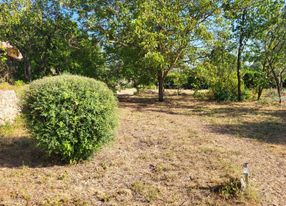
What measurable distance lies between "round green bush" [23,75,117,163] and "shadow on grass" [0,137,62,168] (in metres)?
0.40

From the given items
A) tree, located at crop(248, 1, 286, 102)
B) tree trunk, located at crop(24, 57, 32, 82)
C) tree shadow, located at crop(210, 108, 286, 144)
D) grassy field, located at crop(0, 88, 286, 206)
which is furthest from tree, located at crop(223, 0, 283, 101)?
tree trunk, located at crop(24, 57, 32, 82)

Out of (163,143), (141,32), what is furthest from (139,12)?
(163,143)

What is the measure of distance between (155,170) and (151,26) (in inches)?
329

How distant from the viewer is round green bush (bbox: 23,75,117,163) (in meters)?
4.55

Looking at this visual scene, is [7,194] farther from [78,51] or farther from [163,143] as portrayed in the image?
[78,51]

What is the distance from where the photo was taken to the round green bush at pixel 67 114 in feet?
14.9

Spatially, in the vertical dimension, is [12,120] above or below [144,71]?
below

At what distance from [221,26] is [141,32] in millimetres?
4052

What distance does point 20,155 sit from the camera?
17.6 ft

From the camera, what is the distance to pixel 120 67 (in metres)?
14.8

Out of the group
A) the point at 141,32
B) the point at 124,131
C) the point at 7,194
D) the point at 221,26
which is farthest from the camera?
the point at 221,26

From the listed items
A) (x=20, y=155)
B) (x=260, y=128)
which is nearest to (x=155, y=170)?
(x=20, y=155)

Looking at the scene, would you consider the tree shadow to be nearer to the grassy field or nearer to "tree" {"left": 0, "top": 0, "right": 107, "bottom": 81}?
the grassy field

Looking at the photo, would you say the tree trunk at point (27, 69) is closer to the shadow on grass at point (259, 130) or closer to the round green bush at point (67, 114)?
the shadow on grass at point (259, 130)
